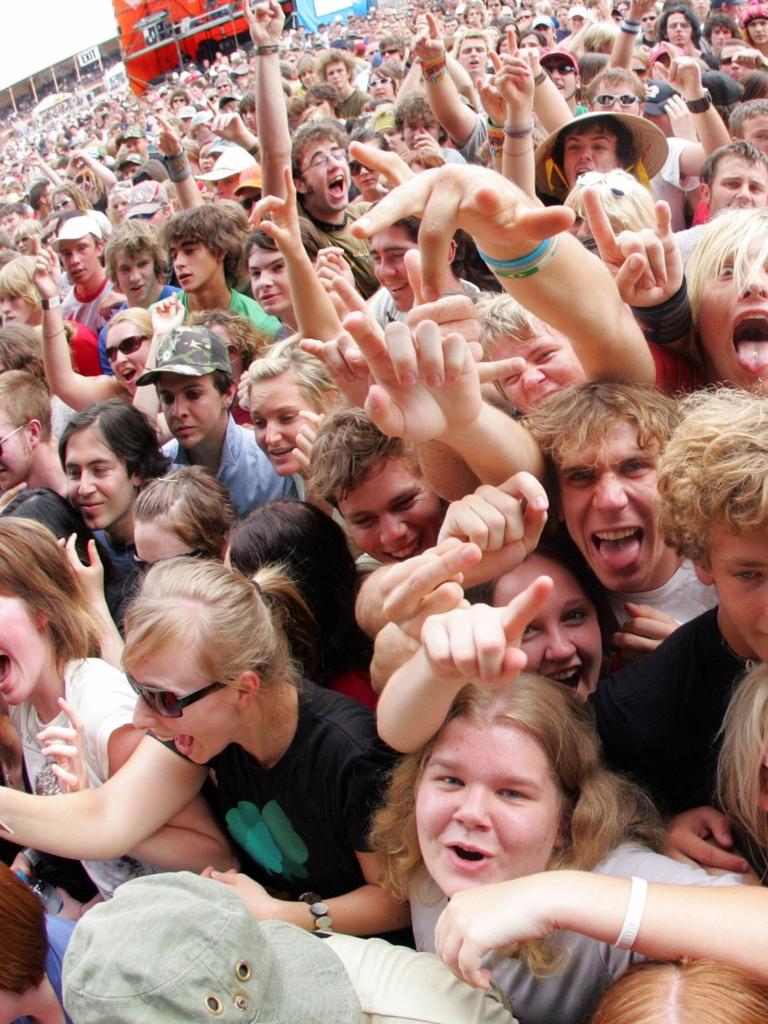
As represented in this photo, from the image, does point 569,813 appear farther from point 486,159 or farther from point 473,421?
point 486,159

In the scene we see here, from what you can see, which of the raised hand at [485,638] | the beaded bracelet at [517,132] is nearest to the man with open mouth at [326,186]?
the beaded bracelet at [517,132]

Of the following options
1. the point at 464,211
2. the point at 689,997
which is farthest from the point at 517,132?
the point at 689,997

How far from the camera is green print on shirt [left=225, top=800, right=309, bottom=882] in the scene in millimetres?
1874

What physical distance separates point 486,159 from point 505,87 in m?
1.44

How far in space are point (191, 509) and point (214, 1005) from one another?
5.72ft

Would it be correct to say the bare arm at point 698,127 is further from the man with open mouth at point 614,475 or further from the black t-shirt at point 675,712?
the black t-shirt at point 675,712

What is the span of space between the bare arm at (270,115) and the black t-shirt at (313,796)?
2777mm

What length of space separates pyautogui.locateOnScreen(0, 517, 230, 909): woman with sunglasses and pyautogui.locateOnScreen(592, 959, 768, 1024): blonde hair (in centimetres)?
111

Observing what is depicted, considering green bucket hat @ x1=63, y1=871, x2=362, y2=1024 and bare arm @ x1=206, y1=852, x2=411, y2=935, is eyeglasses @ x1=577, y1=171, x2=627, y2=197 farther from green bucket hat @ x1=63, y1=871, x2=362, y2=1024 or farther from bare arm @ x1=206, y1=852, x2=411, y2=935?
green bucket hat @ x1=63, y1=871, x2=362, y2=1024

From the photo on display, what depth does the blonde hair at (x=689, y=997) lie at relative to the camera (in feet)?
3.65

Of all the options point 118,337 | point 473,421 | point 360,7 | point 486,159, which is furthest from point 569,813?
point 360,7

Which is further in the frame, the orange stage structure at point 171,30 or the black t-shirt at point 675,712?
the orange stage structure at point 171,30

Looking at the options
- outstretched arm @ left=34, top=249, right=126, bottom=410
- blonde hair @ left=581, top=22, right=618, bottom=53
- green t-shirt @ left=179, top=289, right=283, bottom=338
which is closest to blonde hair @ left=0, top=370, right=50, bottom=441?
outstretched arm @ left=34, top=249, right=126, bottom=410

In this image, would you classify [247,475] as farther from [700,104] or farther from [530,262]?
[700,104]
